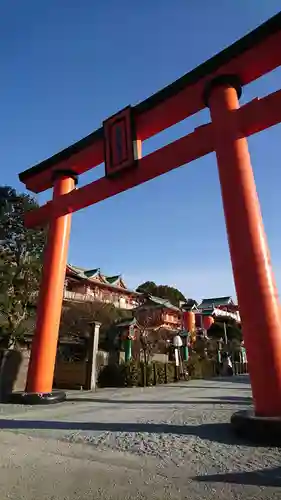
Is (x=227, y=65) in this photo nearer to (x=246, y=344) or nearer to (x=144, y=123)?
(x=144, y=123)

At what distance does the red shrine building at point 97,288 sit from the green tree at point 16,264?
11.0m

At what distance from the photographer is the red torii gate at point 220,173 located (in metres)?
3.81

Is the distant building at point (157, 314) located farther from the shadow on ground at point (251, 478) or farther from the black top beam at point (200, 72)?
the shadow on ground at point (251, 478)

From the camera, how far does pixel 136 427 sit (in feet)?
13.3

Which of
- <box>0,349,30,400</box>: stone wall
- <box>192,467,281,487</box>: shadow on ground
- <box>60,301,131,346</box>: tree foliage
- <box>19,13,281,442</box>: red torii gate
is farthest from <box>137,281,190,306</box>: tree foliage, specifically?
<box>192,467,281,487</box>: shadow on ground

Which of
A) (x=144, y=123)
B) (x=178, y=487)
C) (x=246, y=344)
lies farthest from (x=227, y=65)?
(x=178, y=487)

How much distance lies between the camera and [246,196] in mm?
4285

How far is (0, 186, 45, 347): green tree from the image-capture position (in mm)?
11750

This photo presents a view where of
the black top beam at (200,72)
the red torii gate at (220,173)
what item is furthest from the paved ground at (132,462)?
the black top beam at (200,72)

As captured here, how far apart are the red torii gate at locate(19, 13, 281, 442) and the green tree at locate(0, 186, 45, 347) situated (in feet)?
14.0

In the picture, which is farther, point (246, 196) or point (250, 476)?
point (246, 196)

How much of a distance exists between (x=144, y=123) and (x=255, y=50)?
2.30 meters

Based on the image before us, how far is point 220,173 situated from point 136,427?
3.43m

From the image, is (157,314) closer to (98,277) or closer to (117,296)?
(117,296)
